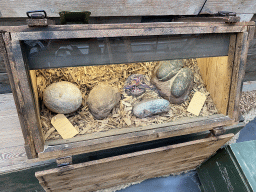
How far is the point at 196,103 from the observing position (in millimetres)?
1399

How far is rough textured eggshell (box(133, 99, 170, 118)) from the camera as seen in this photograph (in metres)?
1.26

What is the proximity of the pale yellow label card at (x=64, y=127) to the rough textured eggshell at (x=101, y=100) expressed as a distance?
18 centimetres

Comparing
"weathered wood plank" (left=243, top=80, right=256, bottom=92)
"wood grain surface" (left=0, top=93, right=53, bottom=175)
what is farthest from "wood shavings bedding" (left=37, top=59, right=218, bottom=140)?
"weathered wood plank" (left=243, top=80, right=256, bottom=92)

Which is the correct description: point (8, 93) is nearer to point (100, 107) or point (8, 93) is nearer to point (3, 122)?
point (3, 122)

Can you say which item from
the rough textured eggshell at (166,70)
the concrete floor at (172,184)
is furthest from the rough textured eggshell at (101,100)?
the concrete floor at (172,184)

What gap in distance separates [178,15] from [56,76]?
43.2 inches

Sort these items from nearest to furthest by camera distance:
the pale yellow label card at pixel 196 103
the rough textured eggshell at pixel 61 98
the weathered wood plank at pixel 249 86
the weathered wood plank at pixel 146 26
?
the weathered wood plank at pixel 146 26 → the rough textured eggshell at pixel 61 98 → the pale yellow label card at pixel 196 103 → the weathered wood plank at pixel 249 86

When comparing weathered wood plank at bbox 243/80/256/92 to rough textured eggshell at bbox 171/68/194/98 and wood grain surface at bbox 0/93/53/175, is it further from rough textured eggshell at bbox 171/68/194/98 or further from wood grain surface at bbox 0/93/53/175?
wood grain surface at bbox 0/93/53/175

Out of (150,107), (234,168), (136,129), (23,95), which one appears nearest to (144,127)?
(136,129)

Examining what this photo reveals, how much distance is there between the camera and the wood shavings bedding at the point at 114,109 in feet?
3.82

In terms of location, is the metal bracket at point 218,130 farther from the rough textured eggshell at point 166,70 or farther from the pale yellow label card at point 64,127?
the pale yellow label card at point 64,127

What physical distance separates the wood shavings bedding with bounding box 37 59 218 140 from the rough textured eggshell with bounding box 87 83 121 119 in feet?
0.16

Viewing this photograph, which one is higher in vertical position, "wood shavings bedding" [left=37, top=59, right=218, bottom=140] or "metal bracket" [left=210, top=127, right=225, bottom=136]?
"wood shavings bedding" [left=37, top=59, right=218, bottom=140]

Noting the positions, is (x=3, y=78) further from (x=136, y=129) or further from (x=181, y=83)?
(x=181, y=83)
